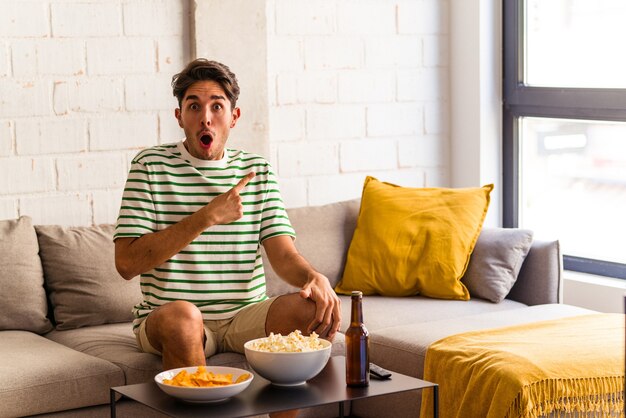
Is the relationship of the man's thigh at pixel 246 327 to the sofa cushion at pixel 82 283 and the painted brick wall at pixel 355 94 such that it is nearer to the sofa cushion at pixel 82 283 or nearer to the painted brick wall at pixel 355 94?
the sofa cushion at pixel 82 283

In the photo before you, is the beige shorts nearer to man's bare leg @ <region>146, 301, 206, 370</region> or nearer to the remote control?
man's bare leg @ <region>146, 301, 206, 370</region>

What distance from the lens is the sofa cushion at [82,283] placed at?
347 cm

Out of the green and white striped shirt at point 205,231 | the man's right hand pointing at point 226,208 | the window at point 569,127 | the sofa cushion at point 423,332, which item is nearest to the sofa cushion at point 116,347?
the green and white striped shirt at point 205,231

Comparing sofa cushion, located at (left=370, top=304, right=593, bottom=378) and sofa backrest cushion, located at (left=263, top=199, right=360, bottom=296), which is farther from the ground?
sofa backrest cushion, located at (left=263, top=199, right=360, bottom=296)

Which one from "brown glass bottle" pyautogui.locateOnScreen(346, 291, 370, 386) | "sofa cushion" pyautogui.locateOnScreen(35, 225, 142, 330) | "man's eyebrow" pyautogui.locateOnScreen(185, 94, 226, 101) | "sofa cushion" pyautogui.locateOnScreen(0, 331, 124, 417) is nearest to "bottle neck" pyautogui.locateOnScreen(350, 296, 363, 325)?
"brown glass bottle" pyautogui.locateOnScreen(346, 291, 370, 386)

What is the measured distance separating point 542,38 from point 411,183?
2.77ft

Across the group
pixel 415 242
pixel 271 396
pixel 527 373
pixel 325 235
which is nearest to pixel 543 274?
pixel 415 242

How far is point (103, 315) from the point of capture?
11.5 feet

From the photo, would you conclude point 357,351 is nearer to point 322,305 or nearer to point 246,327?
point 322,305

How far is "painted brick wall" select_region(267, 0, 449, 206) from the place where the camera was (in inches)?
170

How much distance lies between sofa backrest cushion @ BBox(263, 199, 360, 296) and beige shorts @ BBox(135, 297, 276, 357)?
736mm

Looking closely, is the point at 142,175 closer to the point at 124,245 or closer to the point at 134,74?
the point at 124,245

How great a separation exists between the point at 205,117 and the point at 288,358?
977mm

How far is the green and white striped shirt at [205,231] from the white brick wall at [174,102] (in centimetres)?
75
